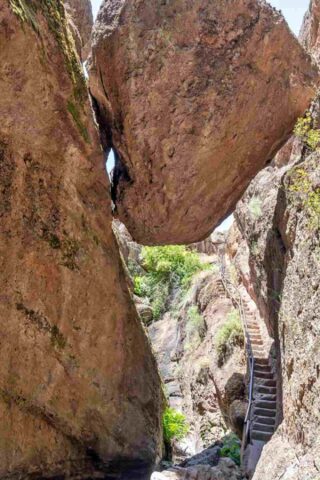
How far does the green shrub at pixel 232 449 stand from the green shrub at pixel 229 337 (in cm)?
297

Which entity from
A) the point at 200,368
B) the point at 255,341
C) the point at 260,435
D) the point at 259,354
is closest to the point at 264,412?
the point at 260,435

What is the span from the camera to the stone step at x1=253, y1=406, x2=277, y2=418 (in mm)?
11719

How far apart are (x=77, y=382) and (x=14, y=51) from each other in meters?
5.84

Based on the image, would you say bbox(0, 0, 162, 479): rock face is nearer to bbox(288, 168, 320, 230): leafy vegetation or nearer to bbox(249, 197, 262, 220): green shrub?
bbox(288, 168, 320, 230): leafy vegetation

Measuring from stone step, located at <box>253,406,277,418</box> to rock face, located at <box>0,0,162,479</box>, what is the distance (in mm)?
3175

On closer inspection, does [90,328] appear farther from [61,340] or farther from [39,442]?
[39,442]

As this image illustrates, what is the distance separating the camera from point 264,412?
1176 centimetres

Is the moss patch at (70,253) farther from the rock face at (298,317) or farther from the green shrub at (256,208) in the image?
the green shrub at (256,208)

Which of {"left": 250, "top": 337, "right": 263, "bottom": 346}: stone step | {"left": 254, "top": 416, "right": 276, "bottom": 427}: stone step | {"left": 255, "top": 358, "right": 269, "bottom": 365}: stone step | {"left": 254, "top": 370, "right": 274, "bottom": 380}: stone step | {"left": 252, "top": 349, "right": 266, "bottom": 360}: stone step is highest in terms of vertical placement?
{"left": 250, "top": 337, "right": 263, "bottom": 346}: stone step

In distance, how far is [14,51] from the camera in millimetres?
7145

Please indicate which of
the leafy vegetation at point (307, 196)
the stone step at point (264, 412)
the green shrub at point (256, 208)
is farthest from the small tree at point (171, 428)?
the leafy vegetation at point (307, 196)

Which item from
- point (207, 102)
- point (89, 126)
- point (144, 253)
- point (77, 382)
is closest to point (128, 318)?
point (77, 382)

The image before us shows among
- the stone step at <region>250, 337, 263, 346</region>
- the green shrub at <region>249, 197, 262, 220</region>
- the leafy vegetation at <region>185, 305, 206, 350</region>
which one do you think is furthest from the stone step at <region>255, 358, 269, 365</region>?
the leafy vegetation at <region>185, 305, 206, 350</region>

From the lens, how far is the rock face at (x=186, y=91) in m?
9.46
